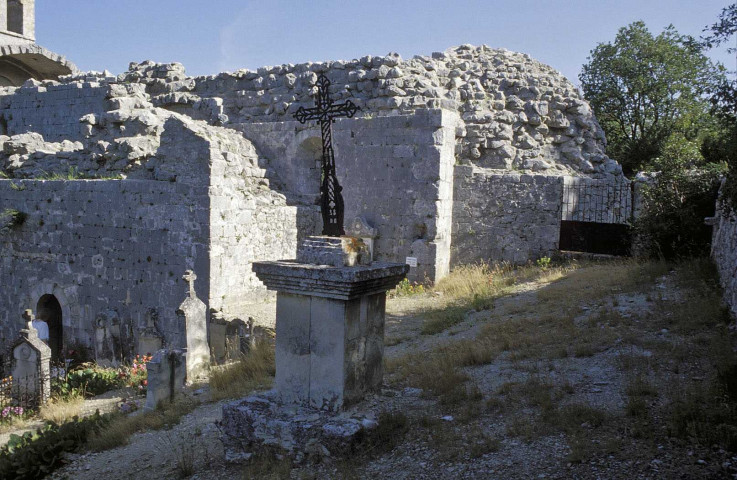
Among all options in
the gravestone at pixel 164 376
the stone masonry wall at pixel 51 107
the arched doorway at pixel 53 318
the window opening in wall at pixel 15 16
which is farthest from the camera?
the window opening in wall at pixel 15 16

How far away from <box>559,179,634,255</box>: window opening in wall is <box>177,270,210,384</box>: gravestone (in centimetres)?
729

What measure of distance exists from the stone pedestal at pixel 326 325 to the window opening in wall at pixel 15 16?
26879 millimetres

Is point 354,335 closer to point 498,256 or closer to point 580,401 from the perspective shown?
point 580,401

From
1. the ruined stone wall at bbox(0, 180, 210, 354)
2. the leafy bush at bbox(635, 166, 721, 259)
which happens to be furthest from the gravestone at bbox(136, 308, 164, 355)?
the leafy bush at bbox(635, 166, 721, 259)

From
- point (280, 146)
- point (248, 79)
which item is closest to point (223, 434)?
point (280, 146)

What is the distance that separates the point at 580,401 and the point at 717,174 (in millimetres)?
7638

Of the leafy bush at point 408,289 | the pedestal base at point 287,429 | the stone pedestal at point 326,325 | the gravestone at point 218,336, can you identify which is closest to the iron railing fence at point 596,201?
the leafy bush at point 408,289

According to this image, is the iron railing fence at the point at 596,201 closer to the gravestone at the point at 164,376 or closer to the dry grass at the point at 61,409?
the gravestone at the point at 164,376

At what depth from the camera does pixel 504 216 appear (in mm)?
12953

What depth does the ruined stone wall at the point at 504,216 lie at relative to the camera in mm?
12680

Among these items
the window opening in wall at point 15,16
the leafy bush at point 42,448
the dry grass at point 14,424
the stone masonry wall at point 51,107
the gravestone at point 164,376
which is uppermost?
the window opening in wall at point 15,16

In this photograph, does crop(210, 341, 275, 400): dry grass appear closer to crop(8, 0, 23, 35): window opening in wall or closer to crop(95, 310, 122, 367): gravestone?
crop(95, 310, 122, 367): gravestone

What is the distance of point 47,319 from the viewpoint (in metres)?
13.5

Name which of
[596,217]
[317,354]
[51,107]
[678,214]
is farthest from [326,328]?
[51,107]
